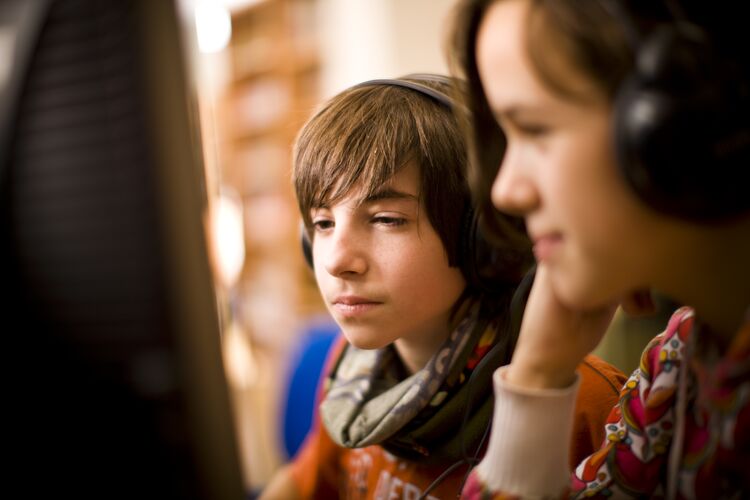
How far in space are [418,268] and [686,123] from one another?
29 centimetres

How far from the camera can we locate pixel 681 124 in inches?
13.8

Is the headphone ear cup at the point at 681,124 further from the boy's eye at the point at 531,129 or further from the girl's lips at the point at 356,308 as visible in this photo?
the girl's lips at the point at 356,308

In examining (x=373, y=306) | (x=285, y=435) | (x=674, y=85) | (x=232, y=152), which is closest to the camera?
(x=674, y=85)

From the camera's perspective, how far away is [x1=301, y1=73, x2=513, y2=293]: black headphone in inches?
23.0

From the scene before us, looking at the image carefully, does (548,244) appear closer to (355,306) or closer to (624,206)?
(624,206)

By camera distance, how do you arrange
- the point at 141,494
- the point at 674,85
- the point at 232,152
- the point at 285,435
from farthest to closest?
the point at 232,152 < the point at 285,435 < the point at 141,494 < the point at 674,85

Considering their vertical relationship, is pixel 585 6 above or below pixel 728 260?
above

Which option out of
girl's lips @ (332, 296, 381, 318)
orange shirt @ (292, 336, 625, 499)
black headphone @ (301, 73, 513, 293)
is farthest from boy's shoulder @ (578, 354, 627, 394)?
girl's lips @ (332, 296, 381, 318)

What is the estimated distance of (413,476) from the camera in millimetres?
662

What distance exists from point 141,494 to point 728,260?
48cm

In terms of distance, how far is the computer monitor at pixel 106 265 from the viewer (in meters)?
0.42

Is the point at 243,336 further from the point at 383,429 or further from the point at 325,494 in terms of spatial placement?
the point at 383,429

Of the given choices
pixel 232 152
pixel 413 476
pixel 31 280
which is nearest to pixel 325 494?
pixel 413 476

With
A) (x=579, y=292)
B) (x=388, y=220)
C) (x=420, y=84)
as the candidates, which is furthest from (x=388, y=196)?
(x=579, y=292)
